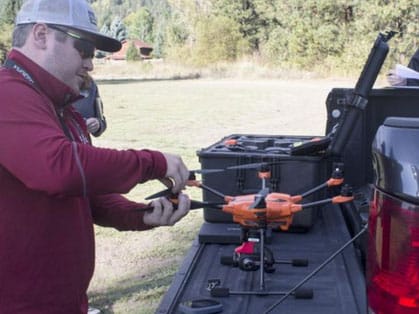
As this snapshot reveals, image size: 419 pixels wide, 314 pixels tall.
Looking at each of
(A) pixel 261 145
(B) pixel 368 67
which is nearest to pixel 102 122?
(A) pixel 261 145

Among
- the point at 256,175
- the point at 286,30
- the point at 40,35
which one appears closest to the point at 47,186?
the point at 40,35

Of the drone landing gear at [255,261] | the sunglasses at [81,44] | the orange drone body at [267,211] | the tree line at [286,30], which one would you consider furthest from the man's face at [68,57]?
the tree line at [286,30]

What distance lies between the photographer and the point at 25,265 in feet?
6.83

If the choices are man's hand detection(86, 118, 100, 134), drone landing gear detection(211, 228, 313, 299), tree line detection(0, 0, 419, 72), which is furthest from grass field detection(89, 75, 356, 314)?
tree line detection(0, 0, 419, 72)

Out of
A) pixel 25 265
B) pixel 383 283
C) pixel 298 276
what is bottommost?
pixel 298 276

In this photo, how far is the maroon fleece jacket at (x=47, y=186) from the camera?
1.79 m

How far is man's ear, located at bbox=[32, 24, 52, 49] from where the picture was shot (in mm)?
2045

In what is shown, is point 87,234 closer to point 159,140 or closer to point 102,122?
point 102,122

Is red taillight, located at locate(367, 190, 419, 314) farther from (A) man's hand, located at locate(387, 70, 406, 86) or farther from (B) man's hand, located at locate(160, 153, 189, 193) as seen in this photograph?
(A) man's hand, located at locate(387, 70, 406, 86)

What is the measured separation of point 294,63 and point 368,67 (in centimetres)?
4009

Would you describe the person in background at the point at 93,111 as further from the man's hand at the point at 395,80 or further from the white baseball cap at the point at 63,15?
the white baseball cap at the point at 63,15

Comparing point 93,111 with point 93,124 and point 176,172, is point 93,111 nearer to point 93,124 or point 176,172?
point 93,124

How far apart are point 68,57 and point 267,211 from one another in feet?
2.76

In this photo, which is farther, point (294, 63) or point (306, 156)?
point (294, 63)
